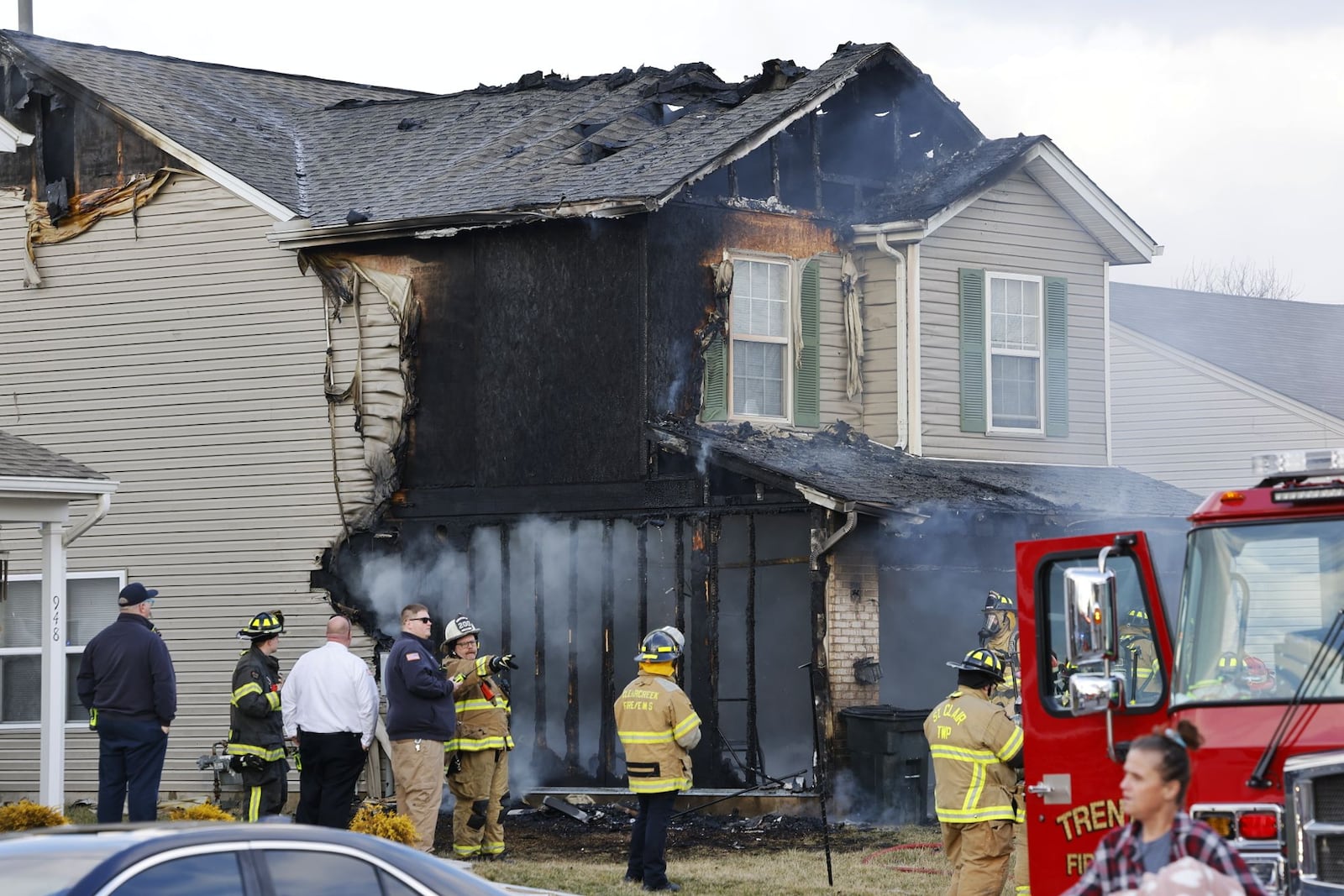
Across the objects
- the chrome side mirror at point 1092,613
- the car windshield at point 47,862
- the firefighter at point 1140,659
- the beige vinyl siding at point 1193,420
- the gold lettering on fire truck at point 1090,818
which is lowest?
the gold lettering on fire truck at point 1090,818

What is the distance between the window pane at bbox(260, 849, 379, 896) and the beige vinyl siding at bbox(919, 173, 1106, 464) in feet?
45.2

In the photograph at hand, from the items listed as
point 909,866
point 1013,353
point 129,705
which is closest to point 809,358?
point 1013,353

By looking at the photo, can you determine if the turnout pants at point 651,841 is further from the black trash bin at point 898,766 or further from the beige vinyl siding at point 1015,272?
the beige vinyl siding at point 1015,272

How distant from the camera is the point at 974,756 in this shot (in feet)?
33.8

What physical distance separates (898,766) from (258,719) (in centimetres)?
558

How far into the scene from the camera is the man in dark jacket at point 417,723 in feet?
43.9

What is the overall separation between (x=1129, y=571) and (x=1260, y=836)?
10.1ft

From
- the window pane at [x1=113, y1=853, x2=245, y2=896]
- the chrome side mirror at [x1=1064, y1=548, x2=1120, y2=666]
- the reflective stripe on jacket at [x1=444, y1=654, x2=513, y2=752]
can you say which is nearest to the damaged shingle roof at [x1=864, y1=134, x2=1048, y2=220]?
the reflective stripe on jacket at [x1=444, y1=654, x2=513, y2=752]

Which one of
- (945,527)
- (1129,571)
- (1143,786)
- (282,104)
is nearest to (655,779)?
(1129,571)

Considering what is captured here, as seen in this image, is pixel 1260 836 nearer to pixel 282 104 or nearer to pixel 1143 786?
pixel 1143 786

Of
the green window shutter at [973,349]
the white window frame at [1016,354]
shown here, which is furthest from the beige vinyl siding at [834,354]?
the white window frame at [1016,354]

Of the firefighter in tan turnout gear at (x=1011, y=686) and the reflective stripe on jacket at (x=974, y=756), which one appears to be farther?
the firefighter in tan turnout gear at (x=1011, y=686)

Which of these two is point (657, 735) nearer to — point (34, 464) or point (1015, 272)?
point (34, 464)

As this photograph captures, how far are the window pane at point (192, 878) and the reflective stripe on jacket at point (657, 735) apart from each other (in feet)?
23.1
